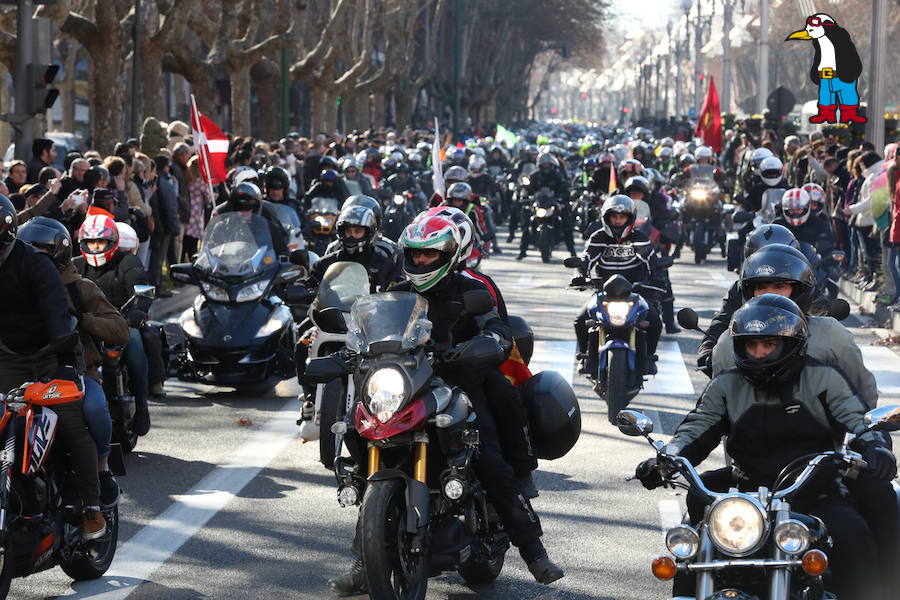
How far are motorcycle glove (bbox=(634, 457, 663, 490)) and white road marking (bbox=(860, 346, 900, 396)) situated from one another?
8.10m

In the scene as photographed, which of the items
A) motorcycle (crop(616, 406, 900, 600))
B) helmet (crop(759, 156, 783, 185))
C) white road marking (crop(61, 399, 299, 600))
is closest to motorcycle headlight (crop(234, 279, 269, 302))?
A: white road marking (crop(61, 399, 299, 600))

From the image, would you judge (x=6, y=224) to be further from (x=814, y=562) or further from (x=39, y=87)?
(x=39, y=87)

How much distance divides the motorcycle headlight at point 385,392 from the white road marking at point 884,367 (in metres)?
7.69

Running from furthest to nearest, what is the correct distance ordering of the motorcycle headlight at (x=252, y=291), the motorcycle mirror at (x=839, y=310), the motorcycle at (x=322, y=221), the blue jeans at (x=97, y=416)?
the motorcycle at (x=322, y=221)
the motorcycle headlight at (x=252, y=291)
the motorcycle mirror at (x=839, y=310)
the blue jeans at (x=97, y=416)

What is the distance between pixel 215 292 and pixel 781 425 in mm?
8051

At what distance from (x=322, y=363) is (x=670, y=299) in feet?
33.2

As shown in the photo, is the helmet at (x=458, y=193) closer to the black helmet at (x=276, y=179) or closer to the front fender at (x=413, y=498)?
the black helmet at (x=276, y=179)

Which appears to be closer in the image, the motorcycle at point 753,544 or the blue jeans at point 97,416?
the motorcycle at point 753,544

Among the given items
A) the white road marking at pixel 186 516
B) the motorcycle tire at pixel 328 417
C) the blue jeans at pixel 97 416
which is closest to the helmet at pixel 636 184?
the white road marking at pixel 186 516

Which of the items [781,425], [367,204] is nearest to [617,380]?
[367,204]

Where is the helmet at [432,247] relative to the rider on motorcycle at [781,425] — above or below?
above

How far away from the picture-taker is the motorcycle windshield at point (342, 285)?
10680mm

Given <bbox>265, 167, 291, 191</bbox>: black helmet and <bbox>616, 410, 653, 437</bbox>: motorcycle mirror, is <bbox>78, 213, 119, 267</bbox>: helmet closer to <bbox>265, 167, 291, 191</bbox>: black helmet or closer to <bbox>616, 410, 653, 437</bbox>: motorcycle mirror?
<bbox>616, 410, 653, 437</bbox>: motorcycle mirror

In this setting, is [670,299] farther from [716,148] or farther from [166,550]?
[716,148]
